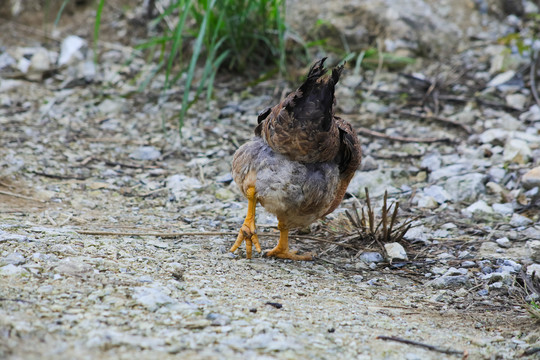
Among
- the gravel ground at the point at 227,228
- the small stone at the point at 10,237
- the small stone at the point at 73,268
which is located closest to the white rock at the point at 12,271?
the gravel ground at the point at 227,228

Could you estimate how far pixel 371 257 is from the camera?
11.9ft

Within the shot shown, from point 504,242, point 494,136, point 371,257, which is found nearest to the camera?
point 371,257

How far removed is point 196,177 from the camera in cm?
499

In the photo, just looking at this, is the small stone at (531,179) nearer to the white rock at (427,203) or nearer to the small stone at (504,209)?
the small stone at (504,209)

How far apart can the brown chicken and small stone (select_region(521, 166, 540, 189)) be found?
183 cm

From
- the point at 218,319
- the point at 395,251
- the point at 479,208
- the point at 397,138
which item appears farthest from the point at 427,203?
the point at 218,319

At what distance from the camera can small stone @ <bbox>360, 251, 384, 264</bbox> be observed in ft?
11.8

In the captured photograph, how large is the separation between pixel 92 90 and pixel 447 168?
4263mm

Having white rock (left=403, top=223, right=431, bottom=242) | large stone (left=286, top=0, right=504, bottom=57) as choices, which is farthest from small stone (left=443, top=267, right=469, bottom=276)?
large stone (left=286, top=0, right=504, bottom=57)

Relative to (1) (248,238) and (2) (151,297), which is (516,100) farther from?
(2) (151,297)

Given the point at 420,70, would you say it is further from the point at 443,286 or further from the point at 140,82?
the point at 443,286

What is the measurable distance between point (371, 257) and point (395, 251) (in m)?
0.18

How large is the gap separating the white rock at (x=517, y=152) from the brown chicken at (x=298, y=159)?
216cm

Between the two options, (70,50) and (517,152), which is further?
(70,50)
